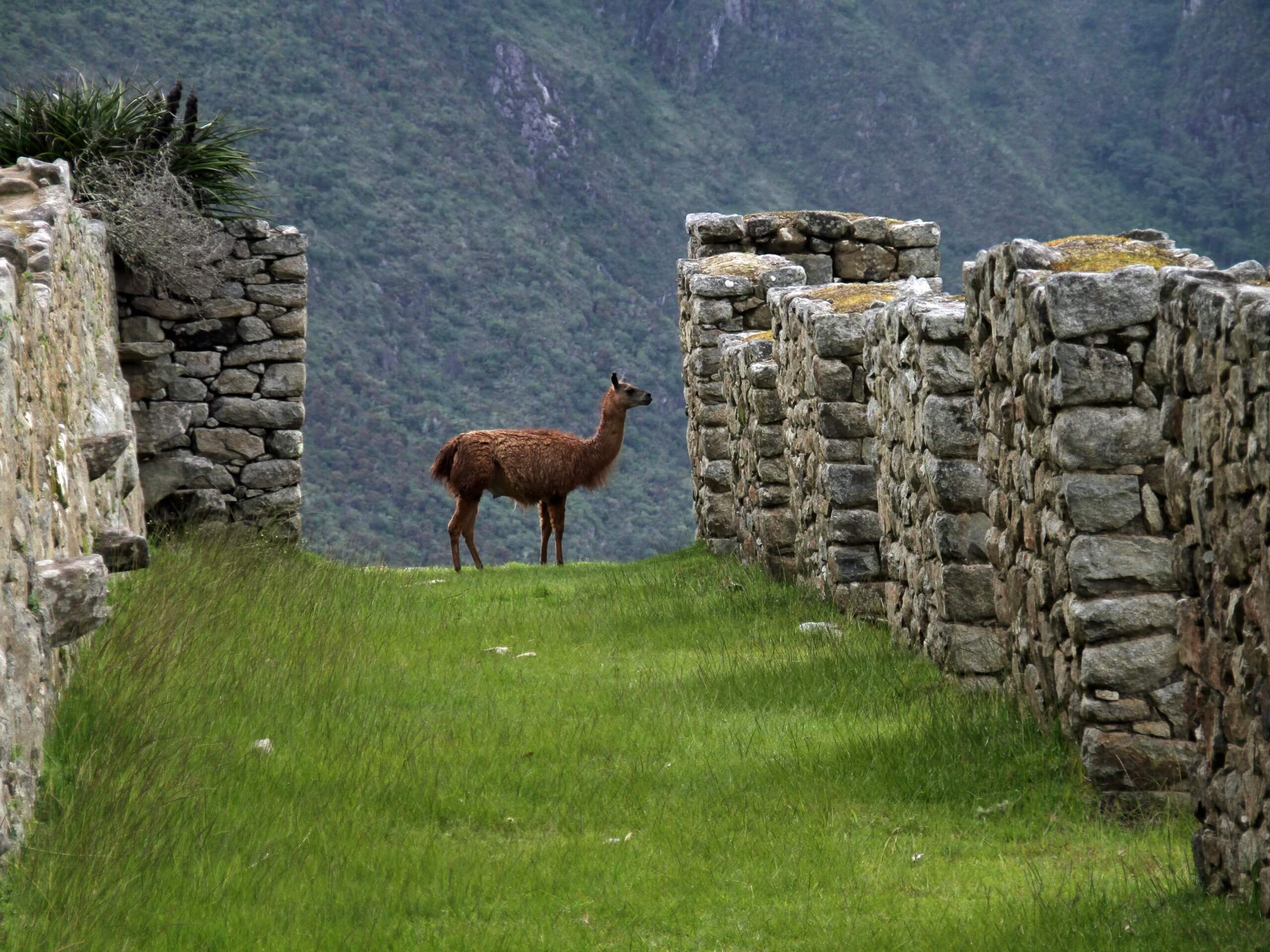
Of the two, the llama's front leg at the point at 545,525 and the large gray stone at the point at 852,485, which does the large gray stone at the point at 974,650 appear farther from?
the llama's front leg at the point at 545,525

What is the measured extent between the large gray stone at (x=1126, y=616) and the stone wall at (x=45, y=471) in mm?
3712

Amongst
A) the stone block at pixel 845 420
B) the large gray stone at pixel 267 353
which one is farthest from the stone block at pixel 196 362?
the stone block at pixel 845 420

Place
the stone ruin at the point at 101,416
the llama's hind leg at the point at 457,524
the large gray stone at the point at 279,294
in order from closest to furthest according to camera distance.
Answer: the stone ruin at the point at 101,416
the large gray stone at the point at 279,294
the llama's hind leg at the point at 457,524

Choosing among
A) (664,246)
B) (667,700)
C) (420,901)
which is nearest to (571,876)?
(420,901)

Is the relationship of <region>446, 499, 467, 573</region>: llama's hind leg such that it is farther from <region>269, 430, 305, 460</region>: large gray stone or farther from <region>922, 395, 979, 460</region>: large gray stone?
<region>922, 395, 979, 460</region>: large gray stone

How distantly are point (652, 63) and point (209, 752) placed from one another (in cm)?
5186

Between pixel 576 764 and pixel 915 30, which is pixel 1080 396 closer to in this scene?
pixel 576 764

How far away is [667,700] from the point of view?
786 cm

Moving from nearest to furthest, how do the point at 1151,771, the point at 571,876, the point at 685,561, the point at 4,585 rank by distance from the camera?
the point at 4,585 → the point at 571,876 → the point at 1151,771 → the point at 685,561

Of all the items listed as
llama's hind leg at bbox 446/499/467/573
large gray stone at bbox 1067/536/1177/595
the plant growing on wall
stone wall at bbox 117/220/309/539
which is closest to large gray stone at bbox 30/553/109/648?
large gray stone at bbox 1067/536/1177/595

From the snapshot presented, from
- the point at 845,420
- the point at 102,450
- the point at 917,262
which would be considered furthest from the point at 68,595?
the point at 917,262

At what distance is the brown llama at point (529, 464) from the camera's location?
14.8 m

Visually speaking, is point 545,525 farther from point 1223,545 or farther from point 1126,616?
point 1223,545

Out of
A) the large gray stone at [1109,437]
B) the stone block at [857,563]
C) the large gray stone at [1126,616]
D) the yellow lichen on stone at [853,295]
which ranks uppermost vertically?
A: the yellow lichen on stone at [853,295]
